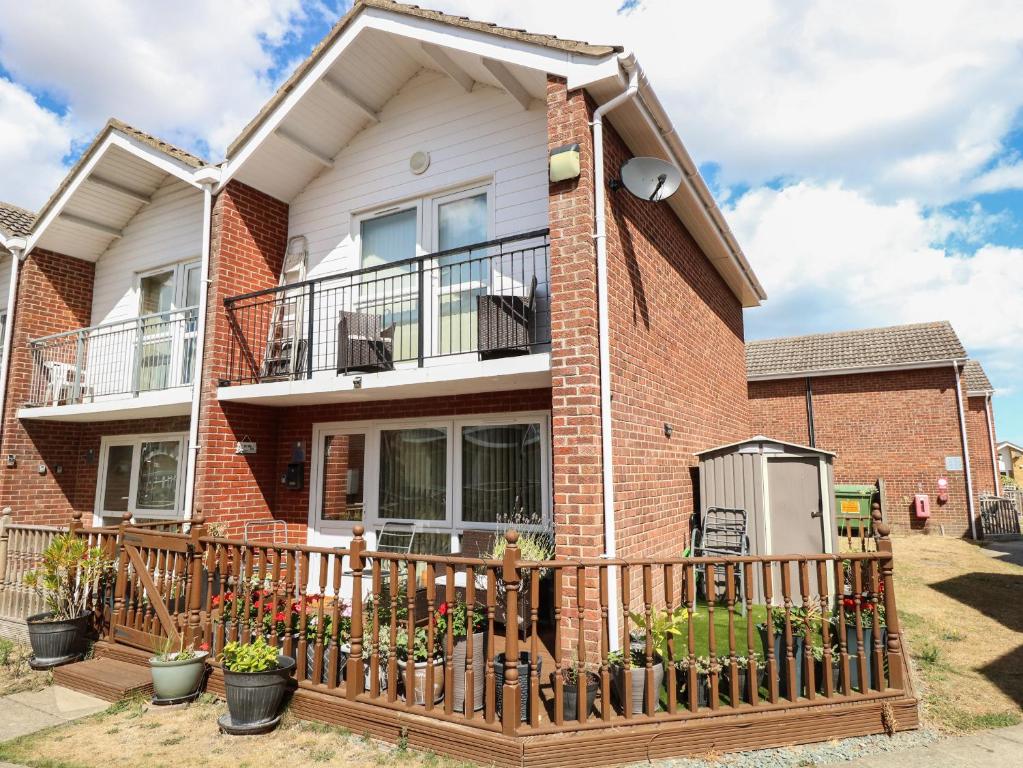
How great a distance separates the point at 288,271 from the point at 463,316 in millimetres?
3114

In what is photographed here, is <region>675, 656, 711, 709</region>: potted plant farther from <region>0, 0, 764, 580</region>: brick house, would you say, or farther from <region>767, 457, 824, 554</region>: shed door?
<region>767, 457, 824, 554</region>: shed door

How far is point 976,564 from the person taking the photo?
11.1m

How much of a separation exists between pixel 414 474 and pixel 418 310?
211cm

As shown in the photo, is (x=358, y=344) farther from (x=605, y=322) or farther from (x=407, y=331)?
(x=605, y=322)

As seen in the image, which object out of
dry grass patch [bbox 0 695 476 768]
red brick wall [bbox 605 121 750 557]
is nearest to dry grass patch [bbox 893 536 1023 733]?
red brick wall [bbox 605 121 750 557]

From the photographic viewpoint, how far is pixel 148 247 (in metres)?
10.0

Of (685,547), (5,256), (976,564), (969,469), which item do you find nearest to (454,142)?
(685,547)

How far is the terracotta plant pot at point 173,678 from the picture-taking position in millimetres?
4699

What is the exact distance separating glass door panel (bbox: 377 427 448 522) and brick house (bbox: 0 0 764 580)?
1.2 inches

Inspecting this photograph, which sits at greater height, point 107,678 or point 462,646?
point 462,646

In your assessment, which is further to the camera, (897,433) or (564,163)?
(897,433)

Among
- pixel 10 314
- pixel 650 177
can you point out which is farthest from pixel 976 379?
pixel 10 314

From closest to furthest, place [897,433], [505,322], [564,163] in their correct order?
[564,163] < [505,322] < [897,433]

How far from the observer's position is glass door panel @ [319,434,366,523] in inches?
309
